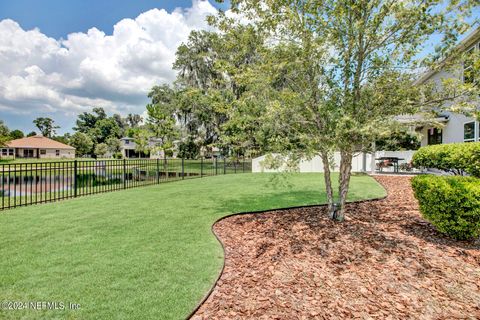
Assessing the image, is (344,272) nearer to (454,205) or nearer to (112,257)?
(454,205)

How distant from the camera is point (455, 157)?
8672 millimetres

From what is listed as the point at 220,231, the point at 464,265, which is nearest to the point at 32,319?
the point at 220,231

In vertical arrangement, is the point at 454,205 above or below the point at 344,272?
above

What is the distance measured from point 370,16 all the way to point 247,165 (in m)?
14.7

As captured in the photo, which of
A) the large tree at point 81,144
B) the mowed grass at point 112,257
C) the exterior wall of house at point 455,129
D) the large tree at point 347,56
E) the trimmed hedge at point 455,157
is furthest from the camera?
the large tree at point 81,144

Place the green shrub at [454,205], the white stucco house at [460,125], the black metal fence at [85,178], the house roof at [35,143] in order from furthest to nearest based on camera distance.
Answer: the house roof at [35,143] → the white stucco house at [460,125] → the black metal fence at [85,178] → the green shrub at [454,205]

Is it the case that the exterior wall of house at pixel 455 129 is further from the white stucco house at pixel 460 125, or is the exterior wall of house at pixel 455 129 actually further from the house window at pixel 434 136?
the house window at pixel 434 136

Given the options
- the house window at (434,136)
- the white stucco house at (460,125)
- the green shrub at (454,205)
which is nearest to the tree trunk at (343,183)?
the green shrub at (454,205)

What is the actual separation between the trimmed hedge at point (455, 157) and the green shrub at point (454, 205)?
4972 mm

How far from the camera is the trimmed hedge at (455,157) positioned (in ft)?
26.3

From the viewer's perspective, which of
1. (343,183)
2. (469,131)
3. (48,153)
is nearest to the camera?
(343,183)

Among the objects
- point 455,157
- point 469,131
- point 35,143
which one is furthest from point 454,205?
point 35,143

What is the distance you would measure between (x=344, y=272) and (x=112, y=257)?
3.17m

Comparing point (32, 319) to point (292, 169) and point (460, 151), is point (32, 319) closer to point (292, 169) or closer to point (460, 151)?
point (292, 169)
